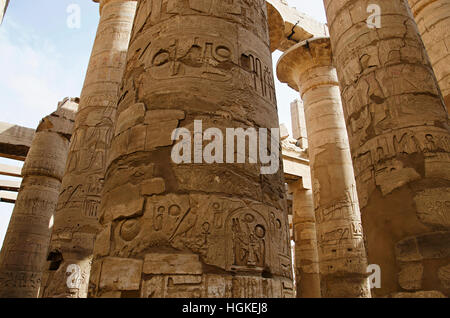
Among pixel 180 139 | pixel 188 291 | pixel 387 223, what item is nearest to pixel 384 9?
pixel 387 223

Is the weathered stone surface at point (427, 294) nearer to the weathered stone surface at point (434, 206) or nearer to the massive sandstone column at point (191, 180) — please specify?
the weathered stone surface at point (434, 206)

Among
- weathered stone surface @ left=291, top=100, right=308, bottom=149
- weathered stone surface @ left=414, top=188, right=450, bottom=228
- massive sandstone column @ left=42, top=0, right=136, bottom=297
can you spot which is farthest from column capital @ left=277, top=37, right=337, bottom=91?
weathered stone surface @ left=414, top=188, right=450, bottom=228

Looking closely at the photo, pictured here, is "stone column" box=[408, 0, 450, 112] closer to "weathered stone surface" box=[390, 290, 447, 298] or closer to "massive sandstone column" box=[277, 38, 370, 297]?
"massive sandstone column" box=[277, 38, 370, 297]

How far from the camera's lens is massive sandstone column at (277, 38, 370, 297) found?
20.6 ft

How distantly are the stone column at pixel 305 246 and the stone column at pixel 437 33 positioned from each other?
17.0 ft

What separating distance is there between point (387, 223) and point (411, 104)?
1.34 meters

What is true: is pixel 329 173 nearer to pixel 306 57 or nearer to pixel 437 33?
pixel 437 33

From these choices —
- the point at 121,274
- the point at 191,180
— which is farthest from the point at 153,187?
the point at 121,274

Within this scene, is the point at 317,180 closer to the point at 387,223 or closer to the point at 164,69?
the point at 387,223

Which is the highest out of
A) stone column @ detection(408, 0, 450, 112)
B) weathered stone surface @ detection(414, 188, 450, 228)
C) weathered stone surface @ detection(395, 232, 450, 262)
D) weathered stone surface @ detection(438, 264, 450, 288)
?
stone column @ detection(408, 0, 450, 112)

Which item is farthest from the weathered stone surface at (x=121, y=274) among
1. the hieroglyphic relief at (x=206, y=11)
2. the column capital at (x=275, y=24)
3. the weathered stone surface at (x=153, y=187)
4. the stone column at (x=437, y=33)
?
the column capital at (x=275, y=24)

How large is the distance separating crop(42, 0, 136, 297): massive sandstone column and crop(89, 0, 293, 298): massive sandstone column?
304cm

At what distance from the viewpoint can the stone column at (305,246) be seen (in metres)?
8.59

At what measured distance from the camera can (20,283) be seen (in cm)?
830
